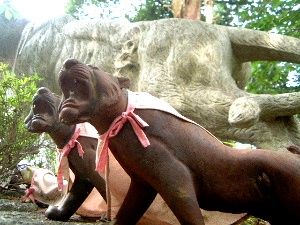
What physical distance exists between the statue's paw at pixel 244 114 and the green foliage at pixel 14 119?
1.26 meters

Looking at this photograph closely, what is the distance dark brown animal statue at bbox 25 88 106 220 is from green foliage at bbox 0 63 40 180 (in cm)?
97

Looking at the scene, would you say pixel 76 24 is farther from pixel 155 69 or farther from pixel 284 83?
pixel 284 83

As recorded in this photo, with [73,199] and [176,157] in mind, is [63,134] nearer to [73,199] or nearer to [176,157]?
[73,199]

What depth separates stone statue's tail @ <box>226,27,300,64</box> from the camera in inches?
133

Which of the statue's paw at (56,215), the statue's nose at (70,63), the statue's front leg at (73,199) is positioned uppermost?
the statue's nose at (70,63)

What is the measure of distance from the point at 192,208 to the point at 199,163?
141 mm

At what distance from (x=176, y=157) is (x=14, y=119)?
6.21 feet

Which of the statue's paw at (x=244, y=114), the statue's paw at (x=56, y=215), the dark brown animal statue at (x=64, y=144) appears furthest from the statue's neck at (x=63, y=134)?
the statue's paw at (x=244, y=114)

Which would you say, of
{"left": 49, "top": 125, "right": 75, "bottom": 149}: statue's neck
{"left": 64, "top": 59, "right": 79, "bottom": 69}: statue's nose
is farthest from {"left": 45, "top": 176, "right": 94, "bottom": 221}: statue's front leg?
{"left": 64, "top": 59, "right": 79, "bottom": 69}: statue's nose

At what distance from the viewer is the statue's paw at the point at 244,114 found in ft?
7.88

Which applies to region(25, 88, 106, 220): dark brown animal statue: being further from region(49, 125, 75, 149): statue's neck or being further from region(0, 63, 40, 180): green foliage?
region(0, 63, 40, 180): green foliage

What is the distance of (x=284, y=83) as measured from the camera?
6.85 metres

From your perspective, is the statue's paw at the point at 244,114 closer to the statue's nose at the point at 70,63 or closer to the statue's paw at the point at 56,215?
the statue's paw at the point at 56,215

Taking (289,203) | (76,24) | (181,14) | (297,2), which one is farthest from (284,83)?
(289,203)
